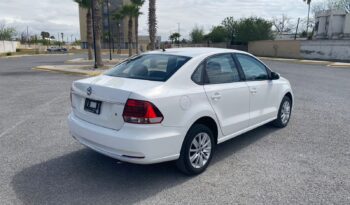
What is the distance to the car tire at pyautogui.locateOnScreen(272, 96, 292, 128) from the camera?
5.78 m

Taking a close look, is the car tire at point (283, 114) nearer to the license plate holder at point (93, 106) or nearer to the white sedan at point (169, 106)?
the white sedan at point (169, 106)

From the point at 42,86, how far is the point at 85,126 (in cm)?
918

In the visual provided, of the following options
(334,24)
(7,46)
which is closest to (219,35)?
(334,24)

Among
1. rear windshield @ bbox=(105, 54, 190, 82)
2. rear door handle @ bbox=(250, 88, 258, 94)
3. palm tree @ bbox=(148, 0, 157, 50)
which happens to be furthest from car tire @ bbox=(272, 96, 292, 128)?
palm tree @ bbox=(148, 0, 157, 50)

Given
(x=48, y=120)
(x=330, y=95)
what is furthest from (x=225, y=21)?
(x=48, y=120)

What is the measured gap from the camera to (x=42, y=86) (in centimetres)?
1175

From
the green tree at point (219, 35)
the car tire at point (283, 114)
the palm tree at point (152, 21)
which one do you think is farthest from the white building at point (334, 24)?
the car tire at point (283, 114)

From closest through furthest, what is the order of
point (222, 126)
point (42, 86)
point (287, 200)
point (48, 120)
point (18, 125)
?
point (287, 200), point (222, 126), point (18, 125), point (48, 120), point (42, 86)

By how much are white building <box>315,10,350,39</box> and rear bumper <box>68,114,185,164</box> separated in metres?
42.8

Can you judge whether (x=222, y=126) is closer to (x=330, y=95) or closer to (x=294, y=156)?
(x=294, y=156)

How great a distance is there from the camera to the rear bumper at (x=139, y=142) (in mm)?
3201

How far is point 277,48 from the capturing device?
41625mm

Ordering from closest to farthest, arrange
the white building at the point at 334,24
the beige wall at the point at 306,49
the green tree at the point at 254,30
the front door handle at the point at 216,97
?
Result: the front door handle at the point at 216,97 → the beige wall at the point at 306,49 → the white building at the point at 334,24 → the green tree at the point at 254,30

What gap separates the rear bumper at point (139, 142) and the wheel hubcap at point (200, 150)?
1.07 ft
